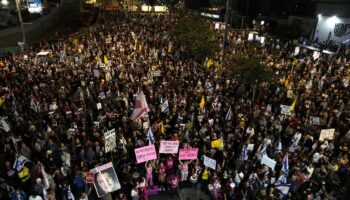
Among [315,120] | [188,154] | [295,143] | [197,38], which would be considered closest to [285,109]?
[315,120]

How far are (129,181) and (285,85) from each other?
12.6 metres

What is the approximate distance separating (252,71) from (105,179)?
11.8 m

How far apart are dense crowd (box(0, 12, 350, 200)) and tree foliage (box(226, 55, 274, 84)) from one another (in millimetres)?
816

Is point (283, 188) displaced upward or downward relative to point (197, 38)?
downward

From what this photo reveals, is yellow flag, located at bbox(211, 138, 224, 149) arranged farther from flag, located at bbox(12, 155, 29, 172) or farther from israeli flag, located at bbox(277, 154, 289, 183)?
flag, located at bbox(12, 155, 29, 172)

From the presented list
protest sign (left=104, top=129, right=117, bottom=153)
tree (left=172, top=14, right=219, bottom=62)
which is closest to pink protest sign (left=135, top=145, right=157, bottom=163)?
protest sign (left=104, top=129, right=117, bottom=153)

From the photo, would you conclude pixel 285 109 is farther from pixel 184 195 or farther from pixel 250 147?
pixel 184 195

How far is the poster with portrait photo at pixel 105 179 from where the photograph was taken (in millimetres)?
10031

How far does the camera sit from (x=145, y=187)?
1100cm

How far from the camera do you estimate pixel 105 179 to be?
10125 millimetres

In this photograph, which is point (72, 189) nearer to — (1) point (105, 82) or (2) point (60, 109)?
(2) point (60, 109)

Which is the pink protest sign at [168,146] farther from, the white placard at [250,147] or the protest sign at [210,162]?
the white placard at [250,147]

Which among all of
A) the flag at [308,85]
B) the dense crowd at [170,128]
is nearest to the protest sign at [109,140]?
the dense crowd at [170,128]

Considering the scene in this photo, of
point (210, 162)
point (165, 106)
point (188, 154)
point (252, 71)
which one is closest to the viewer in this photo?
point (210, 162)
